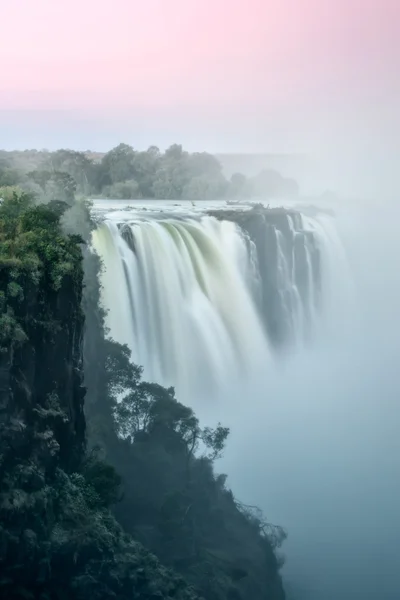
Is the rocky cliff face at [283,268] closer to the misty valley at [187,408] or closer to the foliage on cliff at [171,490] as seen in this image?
the misty valley at [187,408]

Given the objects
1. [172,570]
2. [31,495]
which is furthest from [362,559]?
[31,495]

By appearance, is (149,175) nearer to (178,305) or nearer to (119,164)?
(119,164)

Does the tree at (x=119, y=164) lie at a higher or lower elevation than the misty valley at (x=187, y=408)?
higher

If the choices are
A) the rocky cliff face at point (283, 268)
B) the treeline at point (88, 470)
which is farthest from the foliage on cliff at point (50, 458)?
the rocky cliff face at point (283, 268)

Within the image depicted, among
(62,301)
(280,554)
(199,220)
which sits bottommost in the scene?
(280,554)

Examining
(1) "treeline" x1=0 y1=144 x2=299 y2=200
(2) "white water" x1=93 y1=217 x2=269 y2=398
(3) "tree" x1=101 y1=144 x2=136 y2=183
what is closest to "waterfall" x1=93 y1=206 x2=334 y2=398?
(2) "white water" x1=93 y1=217 x2=269 y2=398

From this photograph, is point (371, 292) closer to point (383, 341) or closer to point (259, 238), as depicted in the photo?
point (383, 341)
